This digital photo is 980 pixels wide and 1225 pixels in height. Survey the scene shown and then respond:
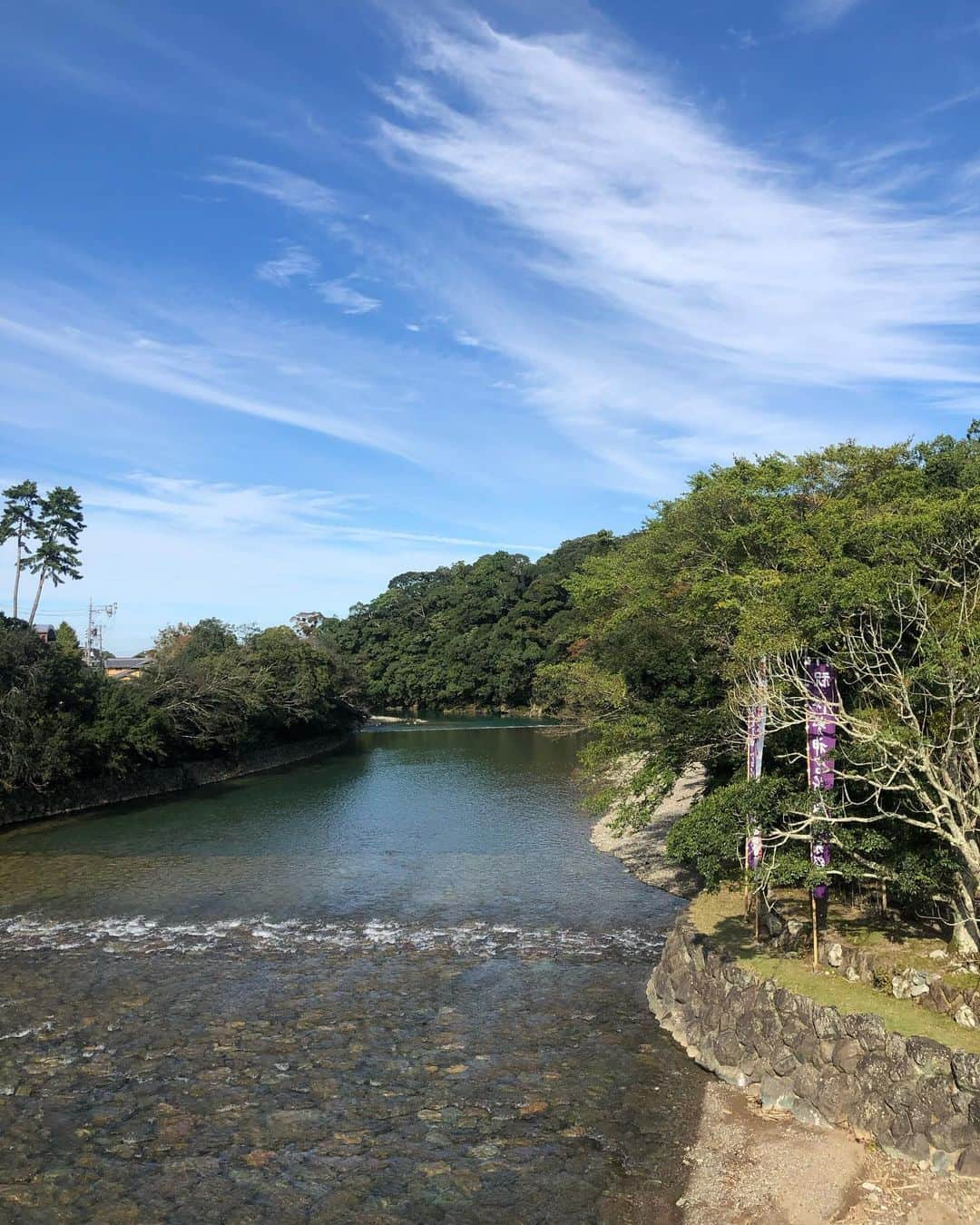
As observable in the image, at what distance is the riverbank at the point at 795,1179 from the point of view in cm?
971

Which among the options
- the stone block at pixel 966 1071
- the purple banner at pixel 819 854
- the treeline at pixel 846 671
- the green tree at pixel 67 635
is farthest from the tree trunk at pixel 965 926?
the green tree at pixel 67 635

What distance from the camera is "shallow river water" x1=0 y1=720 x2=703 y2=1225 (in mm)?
10773

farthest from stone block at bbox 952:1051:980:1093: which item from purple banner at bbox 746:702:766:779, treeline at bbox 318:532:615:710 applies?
treeline at bbox 318:532:615:710

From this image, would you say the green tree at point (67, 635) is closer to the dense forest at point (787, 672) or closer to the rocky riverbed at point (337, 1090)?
the dense forest at point (787, 672)

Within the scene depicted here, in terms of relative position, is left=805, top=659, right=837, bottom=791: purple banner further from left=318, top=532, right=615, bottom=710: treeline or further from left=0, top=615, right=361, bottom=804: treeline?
left=318, top=532, right=615, bottom=710: treeline

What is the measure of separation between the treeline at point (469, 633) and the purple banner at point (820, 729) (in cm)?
6636

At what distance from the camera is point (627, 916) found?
21516 millimetres

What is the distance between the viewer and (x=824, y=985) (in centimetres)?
1280

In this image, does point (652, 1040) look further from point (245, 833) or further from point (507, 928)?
point (245, 833)

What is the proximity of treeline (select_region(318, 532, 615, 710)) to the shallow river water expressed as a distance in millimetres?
56764

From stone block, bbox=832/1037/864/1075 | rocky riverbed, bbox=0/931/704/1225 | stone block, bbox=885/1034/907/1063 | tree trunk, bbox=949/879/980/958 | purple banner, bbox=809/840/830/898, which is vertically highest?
purple banner, bbox=809/840/830/898

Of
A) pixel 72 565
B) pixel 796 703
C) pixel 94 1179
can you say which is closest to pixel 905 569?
pixel 796 703

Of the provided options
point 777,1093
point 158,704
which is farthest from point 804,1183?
point 158,704

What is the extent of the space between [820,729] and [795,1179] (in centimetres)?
652
